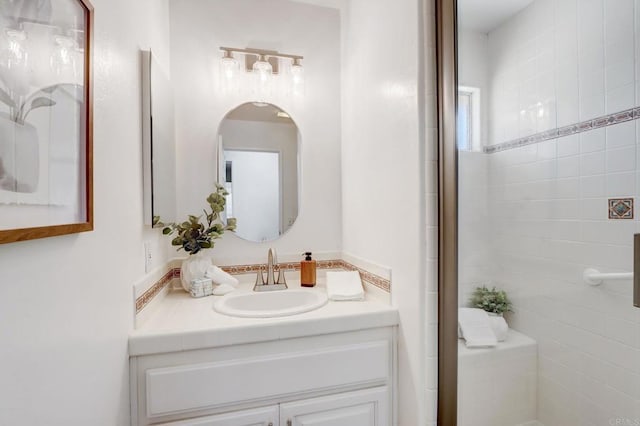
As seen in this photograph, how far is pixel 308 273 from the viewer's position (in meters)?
1.71

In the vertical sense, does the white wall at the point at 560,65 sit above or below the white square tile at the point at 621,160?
above

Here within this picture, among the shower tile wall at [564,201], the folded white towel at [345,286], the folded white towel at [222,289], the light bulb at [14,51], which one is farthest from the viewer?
the folded white towel at [222,289]

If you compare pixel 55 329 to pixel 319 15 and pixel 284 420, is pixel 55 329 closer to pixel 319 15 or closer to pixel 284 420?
pixel 284 420

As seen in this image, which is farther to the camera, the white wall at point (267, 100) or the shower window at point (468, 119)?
the white wall at point (267, 100)

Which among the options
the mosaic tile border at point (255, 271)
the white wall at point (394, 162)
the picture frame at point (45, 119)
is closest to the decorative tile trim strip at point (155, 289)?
the mosaic tile border at point (255, 271)

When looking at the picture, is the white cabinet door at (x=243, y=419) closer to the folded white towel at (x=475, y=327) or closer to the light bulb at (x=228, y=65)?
the folded white towel at (x=475, y=327)

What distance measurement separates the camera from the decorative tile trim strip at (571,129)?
2.37 ft

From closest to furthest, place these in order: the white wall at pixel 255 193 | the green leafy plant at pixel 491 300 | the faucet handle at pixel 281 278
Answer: the green leafy plant at pixel 491 300, the faucet handle at pixel 281 278, the white wall at pixel 255 193

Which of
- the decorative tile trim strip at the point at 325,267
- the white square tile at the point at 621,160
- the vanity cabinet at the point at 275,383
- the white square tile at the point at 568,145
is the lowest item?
the vanity cabinet at the point at 275,383

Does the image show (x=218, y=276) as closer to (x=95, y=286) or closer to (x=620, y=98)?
(x=95, y=286)

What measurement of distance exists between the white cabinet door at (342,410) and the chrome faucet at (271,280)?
58 centimetres

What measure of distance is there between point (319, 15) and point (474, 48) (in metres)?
1.17

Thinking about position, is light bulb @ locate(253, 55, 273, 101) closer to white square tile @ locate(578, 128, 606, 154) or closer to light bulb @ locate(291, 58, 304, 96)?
light bulb @ locate(291, 58, 304, 96)

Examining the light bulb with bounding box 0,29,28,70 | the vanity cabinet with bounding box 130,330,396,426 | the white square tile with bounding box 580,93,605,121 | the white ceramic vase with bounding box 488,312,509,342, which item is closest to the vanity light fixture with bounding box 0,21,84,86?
the light bulb with bounding box 0,29,28,70
